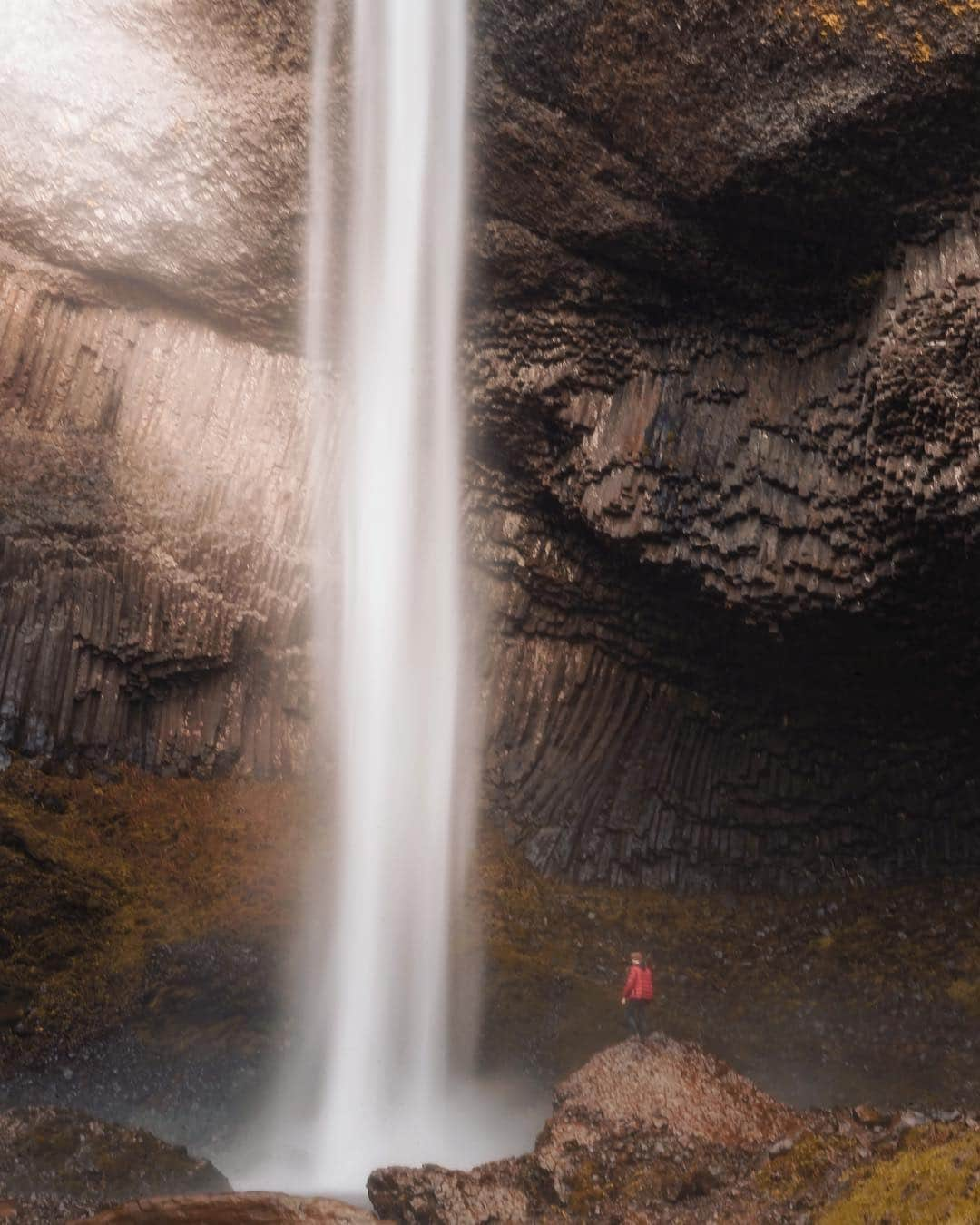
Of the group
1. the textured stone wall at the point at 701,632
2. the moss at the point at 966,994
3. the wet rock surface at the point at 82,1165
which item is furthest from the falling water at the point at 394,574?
the moss at the point at 966,994

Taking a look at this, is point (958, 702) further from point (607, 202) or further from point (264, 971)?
point (264, 971)

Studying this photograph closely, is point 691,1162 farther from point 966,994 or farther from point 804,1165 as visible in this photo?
point 966,994

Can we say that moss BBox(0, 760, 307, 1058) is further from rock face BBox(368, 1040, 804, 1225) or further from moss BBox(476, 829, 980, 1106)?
rock face BBox(368, 1040, 804, 1225)

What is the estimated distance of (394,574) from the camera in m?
10.9

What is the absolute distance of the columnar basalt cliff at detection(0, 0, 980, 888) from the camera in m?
9.18

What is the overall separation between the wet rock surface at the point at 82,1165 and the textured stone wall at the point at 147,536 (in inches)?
126

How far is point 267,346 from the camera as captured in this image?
36.1 feet

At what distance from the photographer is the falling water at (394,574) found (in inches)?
365

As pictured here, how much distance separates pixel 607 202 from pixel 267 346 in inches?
144

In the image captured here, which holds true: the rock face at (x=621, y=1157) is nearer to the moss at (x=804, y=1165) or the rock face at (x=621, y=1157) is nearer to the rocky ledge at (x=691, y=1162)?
the rocky ledge at (x=691, y=1162)

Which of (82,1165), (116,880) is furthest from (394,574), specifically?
(82,1165)

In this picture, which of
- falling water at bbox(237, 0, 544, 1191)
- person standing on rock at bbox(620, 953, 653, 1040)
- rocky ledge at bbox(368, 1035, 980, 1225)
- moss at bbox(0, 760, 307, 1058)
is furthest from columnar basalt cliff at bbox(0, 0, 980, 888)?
rocky ledge at bbox(368, 1035, 980, 1225)

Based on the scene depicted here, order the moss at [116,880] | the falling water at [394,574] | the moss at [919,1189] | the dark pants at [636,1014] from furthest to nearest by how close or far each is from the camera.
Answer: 1. the falling water at [394,574]
2. the dark pants at [636,1014]
3. the moss at [116,880]
4. the moss at [919,1189]

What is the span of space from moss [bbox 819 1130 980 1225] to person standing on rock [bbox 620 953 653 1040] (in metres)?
3.26
